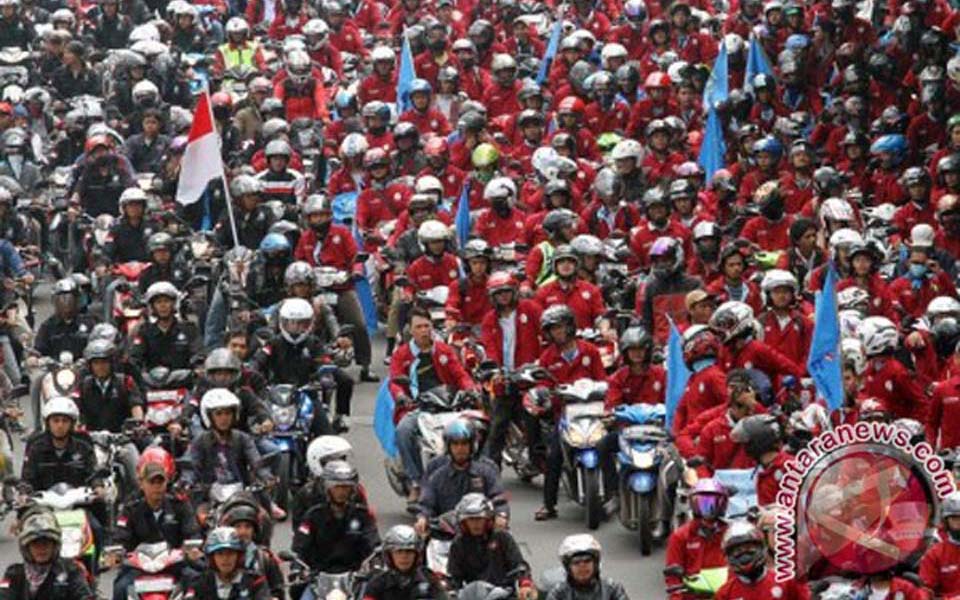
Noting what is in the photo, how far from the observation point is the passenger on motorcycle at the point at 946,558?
2433 centimetres

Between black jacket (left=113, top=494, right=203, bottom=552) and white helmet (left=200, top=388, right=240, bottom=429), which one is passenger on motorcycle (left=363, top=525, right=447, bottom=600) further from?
white helmet (left=200, top=388, right=240, bottom=429)

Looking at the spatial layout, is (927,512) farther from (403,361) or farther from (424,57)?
(424,57)

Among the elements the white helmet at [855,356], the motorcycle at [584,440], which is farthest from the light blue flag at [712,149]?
the white helmet at [855,356]

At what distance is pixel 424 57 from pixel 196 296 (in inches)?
399

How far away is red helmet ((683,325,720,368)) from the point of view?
2884cm

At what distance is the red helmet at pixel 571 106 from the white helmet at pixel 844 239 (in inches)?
307

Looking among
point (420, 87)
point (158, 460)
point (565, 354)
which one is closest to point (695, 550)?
point (158, 460)

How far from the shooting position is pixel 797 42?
136 ft

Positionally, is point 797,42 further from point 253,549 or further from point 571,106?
point 253,549

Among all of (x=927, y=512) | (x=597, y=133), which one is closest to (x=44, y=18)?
(x=597, y=133)

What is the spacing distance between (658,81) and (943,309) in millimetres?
10821

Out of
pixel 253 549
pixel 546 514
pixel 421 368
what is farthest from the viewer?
pixel 421 368

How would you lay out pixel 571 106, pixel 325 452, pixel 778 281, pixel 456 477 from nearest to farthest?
pixel 456 477 < pixel 325 452 < pixel 778 281 < pixel 571 106

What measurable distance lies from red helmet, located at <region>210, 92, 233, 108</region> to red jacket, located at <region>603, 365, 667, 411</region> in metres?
13.5
